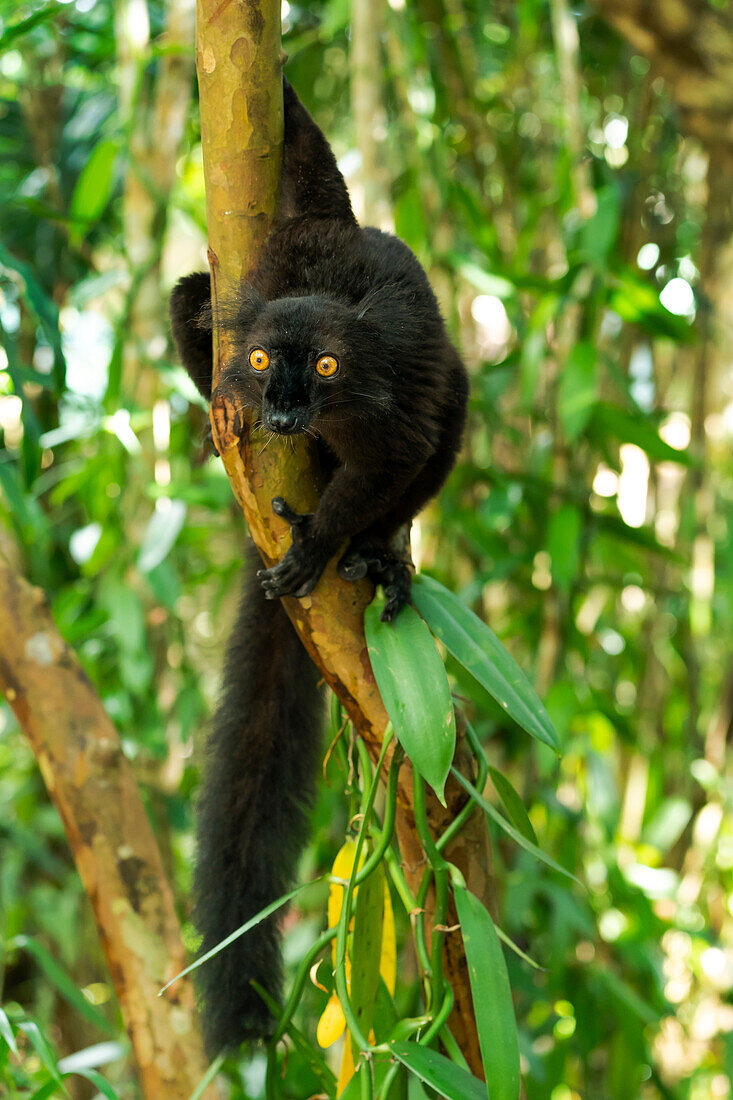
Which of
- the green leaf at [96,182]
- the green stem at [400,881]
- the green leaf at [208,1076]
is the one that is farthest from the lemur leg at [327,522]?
the green leaf at [96,182]

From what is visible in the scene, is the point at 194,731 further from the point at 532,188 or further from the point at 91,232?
the point at 532,188

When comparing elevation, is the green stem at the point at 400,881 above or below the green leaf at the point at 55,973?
above

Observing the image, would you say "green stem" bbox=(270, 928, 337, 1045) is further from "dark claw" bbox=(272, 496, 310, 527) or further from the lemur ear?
the lemur ear

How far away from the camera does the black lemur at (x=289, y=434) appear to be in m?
→ 1.38

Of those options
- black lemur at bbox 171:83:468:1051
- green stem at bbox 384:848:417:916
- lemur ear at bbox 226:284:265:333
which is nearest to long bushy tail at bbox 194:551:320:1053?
black lemur at bbox 171:83:468:1051

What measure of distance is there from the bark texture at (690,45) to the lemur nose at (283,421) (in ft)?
6.67

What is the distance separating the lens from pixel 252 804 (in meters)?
1.58

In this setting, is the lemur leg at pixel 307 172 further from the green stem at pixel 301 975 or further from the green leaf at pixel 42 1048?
the green leaf at pixel 42 1048

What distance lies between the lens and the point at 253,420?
1.28 meters

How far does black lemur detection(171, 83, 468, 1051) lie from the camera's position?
1.38 metres

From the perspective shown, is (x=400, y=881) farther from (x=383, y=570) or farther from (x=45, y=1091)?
(x=45, y=1091)

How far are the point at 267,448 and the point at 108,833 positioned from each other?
0.77m

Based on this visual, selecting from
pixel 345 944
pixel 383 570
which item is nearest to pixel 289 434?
pixel 383 570

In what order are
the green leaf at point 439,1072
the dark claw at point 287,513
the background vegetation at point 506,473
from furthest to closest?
1. the background vegetation at point 506,473
2. the dark claw at point 287,513
3. the green leaf at point 439,1072
